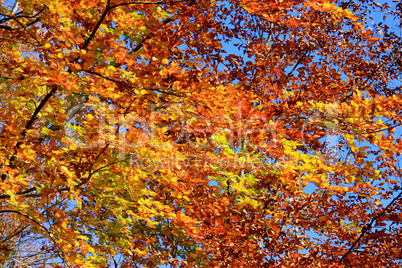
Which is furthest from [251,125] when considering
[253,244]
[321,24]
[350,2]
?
[350,2]

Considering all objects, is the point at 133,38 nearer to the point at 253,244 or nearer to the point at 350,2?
the point at 253,244

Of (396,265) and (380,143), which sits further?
(396,265)

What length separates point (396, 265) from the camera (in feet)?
17.1

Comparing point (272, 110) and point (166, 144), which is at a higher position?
point (272, 110)

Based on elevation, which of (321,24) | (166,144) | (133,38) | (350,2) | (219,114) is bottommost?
(166,144)

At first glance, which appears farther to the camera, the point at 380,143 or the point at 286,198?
the point at 380,143

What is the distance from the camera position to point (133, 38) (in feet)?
14.6

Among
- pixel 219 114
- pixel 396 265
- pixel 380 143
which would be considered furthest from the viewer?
pixel 396 265

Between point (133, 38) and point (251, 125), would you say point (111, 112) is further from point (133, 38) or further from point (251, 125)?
point (251, 125)

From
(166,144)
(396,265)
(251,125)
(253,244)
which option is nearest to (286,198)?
(253,244)

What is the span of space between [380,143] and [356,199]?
206 cm

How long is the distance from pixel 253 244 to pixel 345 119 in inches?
74.4

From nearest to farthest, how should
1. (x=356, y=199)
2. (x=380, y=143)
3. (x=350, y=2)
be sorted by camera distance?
1. (x=380, y=143)
2. (x=356, y=199)
3. (x=350, y=2)

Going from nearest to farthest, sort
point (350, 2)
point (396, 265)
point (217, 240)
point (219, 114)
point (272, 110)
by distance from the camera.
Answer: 1. point (219, 114)
2. point (272, 110)
3. point (217, 240)
4. point (396, 265)
5. point (350, 2)
